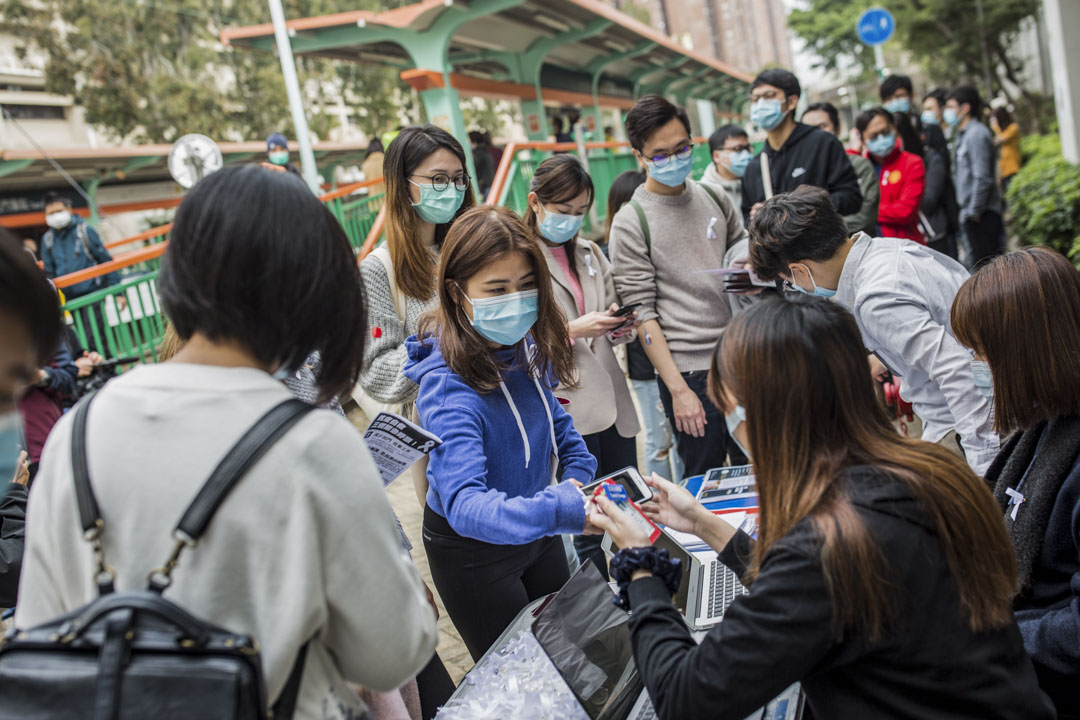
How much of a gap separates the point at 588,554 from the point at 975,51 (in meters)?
20.1

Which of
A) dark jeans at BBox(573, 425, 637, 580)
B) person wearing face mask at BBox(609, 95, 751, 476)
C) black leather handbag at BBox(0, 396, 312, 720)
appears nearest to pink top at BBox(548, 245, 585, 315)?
person wearing face mask at BBox(609, 95, 751, 476)

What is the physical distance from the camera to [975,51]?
18.8 metres

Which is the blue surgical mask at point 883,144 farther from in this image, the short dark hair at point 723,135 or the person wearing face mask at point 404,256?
the person wearing face mask at point 404,256

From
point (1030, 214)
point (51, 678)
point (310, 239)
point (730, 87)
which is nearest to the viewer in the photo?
point (51, 678)

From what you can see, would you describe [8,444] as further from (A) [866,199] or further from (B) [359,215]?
(B) [359,215]

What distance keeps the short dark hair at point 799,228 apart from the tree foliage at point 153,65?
706 inches

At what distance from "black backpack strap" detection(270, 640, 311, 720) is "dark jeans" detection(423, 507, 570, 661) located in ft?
3.14

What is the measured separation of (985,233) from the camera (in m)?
6.66

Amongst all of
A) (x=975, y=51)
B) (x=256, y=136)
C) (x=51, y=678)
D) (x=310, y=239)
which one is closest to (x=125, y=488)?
(x=51, y=678)

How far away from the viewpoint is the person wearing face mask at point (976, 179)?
20.8 ft

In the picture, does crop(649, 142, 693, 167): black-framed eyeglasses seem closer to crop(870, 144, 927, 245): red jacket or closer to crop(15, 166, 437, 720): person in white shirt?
crop(15, 166, 437, 720): person in white shirt

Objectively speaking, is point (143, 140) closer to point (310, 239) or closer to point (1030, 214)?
point (1030, 214)

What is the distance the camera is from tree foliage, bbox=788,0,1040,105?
16.7 m

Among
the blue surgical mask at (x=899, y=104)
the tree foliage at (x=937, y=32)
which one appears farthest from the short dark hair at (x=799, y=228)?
the tree foliage at (x=937, y=32)
